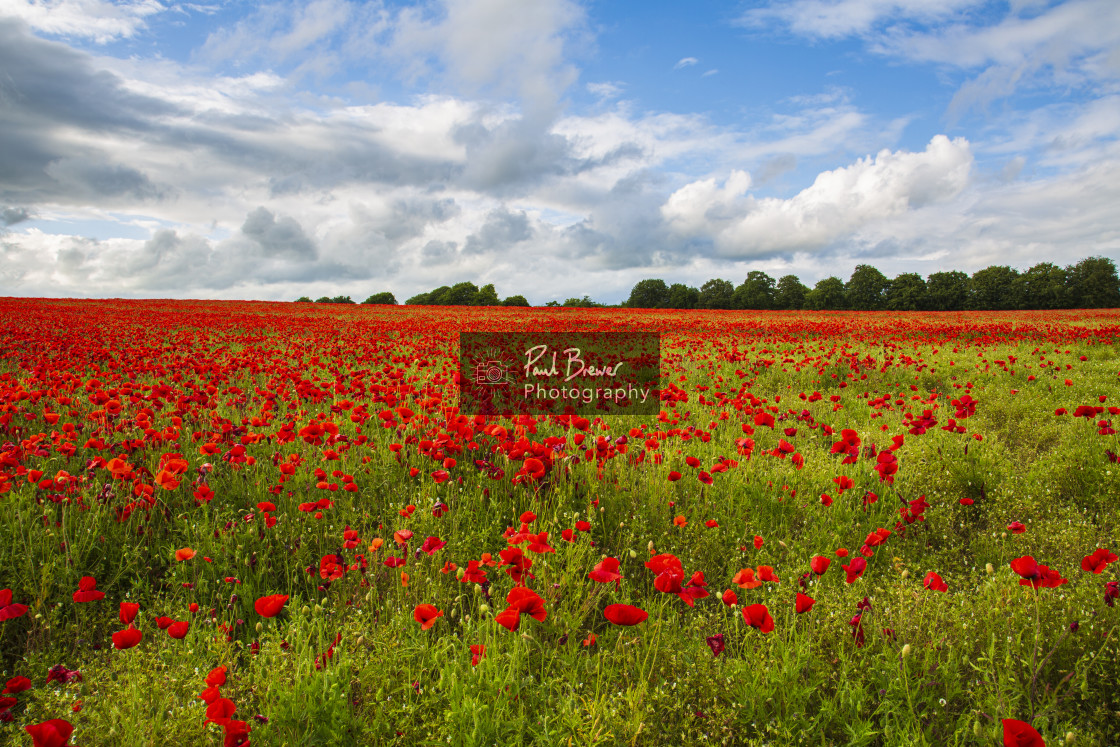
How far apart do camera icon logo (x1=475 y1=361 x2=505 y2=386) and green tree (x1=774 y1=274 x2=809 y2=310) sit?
73.0 metres

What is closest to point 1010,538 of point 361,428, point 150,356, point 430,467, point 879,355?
point 430,467

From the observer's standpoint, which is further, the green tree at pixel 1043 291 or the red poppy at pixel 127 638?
the green tree at pixel 1043 291

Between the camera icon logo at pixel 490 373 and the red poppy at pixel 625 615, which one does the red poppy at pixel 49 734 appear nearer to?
the red poppy at pixel 625 615

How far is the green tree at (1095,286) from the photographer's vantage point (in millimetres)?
63312

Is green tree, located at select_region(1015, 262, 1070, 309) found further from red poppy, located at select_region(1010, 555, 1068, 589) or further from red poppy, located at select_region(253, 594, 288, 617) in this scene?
red poppy, located at select_region(253, 594, 288, 617)

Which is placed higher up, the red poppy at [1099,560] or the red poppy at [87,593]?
the red poppy at [1099,560]

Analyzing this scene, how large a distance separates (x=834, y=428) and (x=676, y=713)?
4.64 meters

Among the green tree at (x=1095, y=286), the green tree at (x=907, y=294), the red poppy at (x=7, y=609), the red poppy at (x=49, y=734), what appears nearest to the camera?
the red poppy at (x=49, y=734)

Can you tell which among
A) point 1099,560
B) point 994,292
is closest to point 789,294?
point 994,292

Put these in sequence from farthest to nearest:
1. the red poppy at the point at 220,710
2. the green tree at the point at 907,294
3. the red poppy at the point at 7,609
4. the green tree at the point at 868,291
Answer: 1. the green tree at the point at 868,291
2. the green tree at the point at 907,294
3. the red poppy at the point at 7,609
4. the red poppy at the point at 220,710

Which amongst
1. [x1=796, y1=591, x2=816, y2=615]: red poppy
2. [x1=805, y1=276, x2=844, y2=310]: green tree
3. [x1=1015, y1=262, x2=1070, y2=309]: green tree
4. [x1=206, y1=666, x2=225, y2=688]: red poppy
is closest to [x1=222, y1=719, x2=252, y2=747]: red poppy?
[x1=206, y1=666, x2=225, y2=688]: red poppy

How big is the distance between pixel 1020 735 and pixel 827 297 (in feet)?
260

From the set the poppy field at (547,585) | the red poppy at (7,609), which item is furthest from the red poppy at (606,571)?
the red poppy at (7,609)

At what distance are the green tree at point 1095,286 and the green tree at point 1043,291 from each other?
1.19 metres
